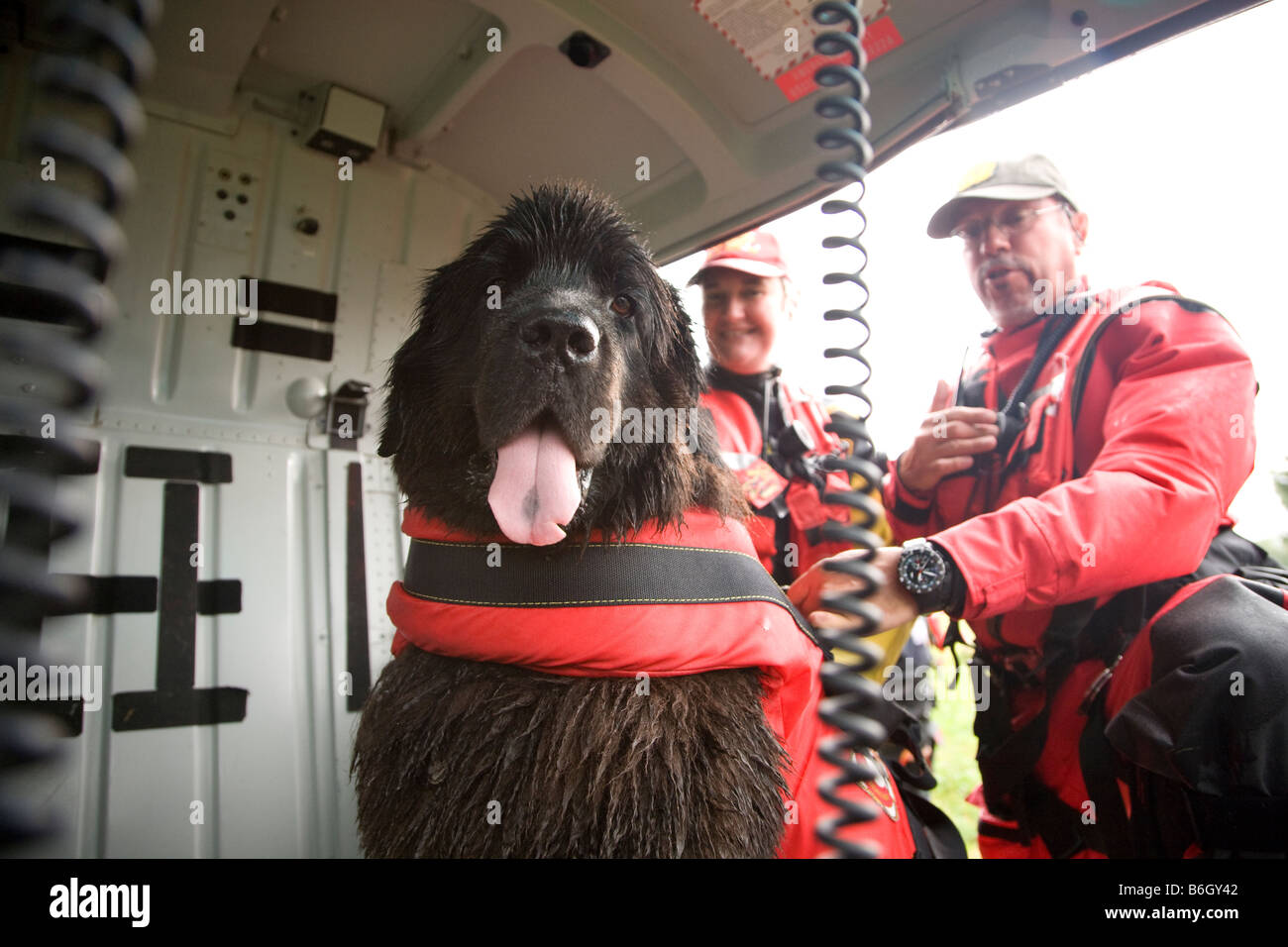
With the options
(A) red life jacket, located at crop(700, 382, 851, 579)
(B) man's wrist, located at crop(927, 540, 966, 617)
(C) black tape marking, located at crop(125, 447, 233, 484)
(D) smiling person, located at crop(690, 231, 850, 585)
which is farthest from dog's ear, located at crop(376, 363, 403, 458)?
(B) man's wrist, located at crop(927, 540, 966, 617)

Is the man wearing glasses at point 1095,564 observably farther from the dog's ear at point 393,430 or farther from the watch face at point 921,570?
the dog's ear at point 393,430

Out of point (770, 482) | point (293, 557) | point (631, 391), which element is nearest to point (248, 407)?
point (293, 557)

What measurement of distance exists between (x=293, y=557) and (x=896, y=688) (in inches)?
101

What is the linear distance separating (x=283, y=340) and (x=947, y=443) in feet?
9.34

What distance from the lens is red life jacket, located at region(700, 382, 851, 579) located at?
2764mm

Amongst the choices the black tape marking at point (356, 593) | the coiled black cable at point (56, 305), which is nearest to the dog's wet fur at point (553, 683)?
the coiled black cable at point (56, 305)

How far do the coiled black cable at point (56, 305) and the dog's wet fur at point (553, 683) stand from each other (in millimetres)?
1080

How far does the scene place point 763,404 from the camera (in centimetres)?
322

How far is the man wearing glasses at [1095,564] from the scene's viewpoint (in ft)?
5.25

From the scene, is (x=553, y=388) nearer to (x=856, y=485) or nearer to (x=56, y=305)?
(x=856, y=485)

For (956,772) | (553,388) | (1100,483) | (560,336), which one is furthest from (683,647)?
(956,772)
